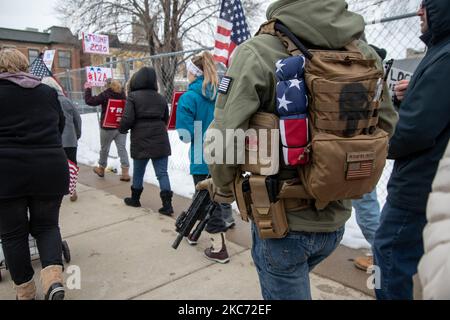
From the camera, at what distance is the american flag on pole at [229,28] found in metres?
3.97

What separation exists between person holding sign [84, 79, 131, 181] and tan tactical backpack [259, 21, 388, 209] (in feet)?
15.8

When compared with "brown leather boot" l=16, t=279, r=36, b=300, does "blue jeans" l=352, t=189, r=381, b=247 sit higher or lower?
higher

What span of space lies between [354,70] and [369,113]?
0.60 ft

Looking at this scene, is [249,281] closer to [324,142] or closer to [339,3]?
[324,142]

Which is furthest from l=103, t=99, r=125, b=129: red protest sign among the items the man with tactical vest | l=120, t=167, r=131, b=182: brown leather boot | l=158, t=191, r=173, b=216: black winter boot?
the man with tactical vest

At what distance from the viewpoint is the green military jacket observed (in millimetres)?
1438

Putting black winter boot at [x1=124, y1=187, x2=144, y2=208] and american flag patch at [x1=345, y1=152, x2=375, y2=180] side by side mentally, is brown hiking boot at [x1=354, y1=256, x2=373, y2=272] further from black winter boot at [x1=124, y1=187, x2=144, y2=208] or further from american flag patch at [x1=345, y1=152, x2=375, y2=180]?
black winter boot at [x1=124, y1=187, x2=144, y2=208]

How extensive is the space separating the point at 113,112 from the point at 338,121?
5.00 m

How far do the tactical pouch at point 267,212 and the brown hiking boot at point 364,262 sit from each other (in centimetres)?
191

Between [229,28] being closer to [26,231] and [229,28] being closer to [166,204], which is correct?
[166,204]

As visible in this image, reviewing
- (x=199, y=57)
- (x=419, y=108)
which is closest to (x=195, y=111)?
(x=199, y=57)

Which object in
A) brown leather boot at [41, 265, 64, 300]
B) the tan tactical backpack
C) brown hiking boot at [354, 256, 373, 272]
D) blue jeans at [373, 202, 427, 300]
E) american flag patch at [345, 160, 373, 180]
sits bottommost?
brown hiking boot at [354, 256, 373, 272]

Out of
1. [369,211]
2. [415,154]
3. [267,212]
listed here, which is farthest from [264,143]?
[369,211]

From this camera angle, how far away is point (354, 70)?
1427mm
